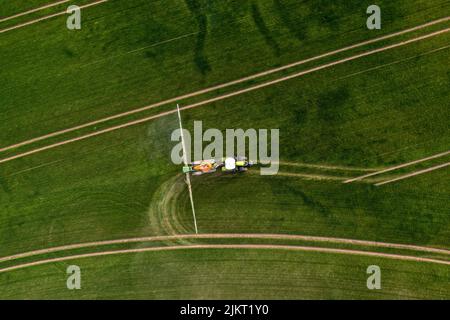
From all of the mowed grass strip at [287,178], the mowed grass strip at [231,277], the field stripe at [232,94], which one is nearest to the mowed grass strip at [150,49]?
the field stripe at [232,94]

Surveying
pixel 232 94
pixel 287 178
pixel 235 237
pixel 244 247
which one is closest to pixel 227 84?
pixel 232 94

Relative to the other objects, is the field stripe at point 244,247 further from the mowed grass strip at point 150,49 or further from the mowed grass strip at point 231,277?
the mowed grass strip at point 150,49

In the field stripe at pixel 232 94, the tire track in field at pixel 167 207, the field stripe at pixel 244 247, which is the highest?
the field stripe at pixel 232 94

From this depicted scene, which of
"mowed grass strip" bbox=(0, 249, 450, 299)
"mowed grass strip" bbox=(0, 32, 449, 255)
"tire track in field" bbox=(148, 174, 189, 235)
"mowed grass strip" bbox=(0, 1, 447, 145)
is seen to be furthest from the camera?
"mowed grass strip" bbox=(0, 1, 447, 145)

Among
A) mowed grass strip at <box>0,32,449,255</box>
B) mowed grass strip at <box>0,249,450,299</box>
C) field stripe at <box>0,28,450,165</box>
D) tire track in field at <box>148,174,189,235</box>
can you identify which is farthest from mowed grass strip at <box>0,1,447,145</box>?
mowed grass strip at <box>0,249,450,299</box>

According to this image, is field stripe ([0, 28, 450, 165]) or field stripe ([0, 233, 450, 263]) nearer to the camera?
field stripe ([0, 233, 450, 263])

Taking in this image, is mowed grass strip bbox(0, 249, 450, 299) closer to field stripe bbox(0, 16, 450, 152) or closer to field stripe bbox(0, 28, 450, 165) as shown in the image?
field stripe bbox(0, 28, 450, 165)
